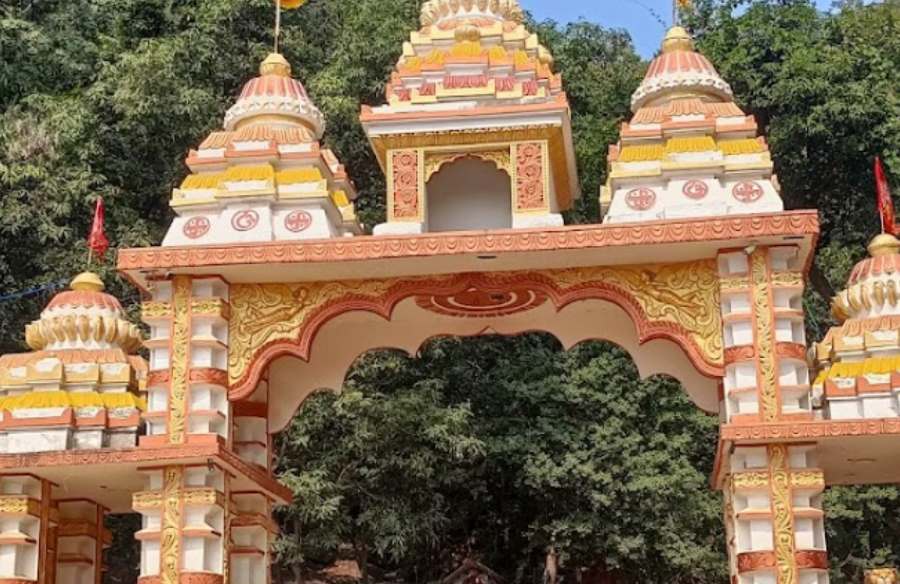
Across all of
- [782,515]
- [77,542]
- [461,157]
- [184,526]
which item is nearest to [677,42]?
[461,157]

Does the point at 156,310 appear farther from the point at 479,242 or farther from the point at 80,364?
the point at 479,242

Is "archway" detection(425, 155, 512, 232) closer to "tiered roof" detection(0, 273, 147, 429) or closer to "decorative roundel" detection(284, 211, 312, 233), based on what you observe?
"decorative roundel" detection(284, 211, 312, 233)

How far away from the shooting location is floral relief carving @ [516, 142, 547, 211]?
10547 mm

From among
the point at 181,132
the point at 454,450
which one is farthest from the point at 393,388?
the point at 181,132

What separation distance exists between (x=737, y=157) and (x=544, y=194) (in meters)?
1.63

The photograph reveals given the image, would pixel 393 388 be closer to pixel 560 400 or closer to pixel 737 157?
pixel 560 400

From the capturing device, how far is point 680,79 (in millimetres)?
11219

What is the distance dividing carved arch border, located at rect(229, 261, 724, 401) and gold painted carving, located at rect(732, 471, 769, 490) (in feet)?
3.01

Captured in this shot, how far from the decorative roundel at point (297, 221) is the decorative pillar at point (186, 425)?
74 centimetres

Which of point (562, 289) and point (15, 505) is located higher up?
point (562, 289)

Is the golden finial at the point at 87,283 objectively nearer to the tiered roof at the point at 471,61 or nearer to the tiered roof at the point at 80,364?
the tiered roof at the point at 80,364

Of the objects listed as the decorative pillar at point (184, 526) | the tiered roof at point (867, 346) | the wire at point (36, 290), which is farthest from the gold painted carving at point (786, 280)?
the wire at point (36, 290)

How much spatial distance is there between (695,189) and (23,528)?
20.4 ft

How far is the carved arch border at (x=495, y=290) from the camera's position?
399 inches
